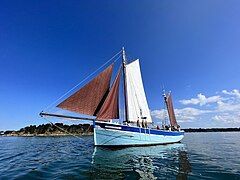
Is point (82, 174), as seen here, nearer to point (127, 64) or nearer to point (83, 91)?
point (83, 91)

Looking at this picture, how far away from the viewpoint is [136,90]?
32.1 meters

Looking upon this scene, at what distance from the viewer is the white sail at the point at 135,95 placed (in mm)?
29312

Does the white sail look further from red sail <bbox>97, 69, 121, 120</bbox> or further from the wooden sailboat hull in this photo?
the wooden sailboat hull

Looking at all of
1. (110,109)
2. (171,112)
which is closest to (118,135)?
(110,109)

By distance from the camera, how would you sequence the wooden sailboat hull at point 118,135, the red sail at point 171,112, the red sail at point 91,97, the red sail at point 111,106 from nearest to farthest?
the red sail at point 91,97
the wooden sailboat hull at point 118,135
the red sail at point 111,106
the red sail at point 171,112

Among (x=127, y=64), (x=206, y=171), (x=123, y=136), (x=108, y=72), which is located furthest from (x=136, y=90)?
(x=206, y=171)

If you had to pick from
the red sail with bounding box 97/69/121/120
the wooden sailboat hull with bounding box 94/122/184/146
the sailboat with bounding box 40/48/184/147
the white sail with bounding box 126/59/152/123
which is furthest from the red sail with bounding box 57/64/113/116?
the white sail with bounding box 126/59/152/123

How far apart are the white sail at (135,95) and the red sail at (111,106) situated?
12.9 feet

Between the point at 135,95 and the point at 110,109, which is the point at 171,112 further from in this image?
the point at 110,109

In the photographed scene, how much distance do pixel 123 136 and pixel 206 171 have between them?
539 inches

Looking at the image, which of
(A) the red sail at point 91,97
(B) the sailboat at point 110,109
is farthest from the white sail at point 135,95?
(A) the red sail at point 91,97

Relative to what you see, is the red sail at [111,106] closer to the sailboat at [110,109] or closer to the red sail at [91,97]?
the sailboat at [110,109]

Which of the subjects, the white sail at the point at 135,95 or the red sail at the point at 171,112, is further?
the red sail at the point at 171,112

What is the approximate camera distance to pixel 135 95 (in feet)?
102
